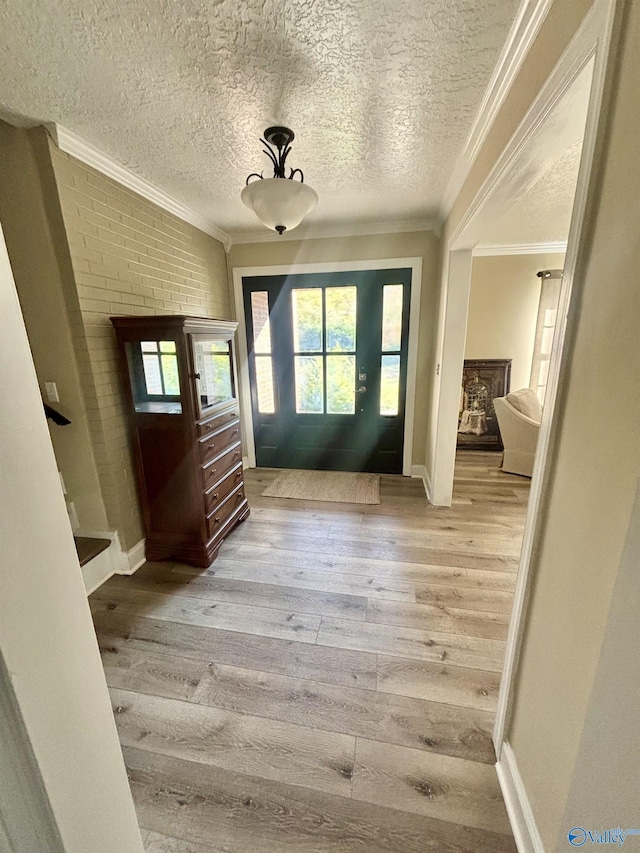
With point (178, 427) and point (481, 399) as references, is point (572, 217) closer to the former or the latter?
point (178, 427)

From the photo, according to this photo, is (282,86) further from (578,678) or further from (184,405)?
(578,678)

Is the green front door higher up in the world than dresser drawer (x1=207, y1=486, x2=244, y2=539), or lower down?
higher up

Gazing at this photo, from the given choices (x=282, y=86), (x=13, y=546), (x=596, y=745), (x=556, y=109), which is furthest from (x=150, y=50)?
(x=596, y=745)

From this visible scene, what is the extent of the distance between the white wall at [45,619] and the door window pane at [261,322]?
3083mm

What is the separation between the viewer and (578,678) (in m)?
0.74

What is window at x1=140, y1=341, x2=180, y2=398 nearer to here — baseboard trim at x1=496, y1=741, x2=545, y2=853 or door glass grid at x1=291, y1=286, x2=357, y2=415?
door glass grid at x1=291, y1=286, x2=357, y2=415

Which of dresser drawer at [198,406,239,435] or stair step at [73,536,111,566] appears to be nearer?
stair step at [73,536,111,566]

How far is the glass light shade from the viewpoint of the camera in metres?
1.49

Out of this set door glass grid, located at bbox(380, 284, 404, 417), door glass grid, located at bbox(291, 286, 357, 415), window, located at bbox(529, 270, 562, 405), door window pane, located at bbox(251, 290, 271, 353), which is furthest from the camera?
window, located at bbox(529, 270, 562, 405)

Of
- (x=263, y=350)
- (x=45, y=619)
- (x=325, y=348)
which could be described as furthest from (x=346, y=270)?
(x=45, y=619)

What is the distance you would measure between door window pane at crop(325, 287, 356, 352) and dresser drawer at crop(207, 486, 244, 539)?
1730 mm

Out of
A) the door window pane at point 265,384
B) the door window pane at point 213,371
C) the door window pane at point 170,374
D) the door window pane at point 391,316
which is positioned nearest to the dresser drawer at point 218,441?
the door window pane at point 213,371

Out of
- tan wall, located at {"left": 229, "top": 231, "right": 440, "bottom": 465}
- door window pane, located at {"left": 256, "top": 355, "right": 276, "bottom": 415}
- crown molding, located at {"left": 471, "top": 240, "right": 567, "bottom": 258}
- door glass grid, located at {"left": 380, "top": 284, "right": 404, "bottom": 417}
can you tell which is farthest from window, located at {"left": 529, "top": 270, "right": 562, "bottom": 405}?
door window pane, located at {"left": 256, "top": 355, "right": 276, "bottom": 415}

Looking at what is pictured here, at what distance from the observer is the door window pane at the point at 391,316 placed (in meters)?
3.18
